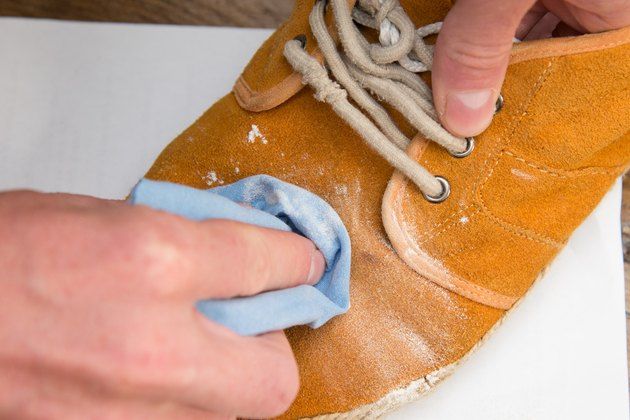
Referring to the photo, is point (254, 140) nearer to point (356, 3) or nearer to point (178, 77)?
point (356, 3)

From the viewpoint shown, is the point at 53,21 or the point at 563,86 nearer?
the point at 563,86

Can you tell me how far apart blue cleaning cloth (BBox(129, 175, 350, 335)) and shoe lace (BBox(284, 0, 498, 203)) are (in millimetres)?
79

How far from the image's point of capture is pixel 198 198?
44 centimetres

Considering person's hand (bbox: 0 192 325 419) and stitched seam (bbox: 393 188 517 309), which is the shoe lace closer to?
stitched seam (bbox: 393 188 517 309)

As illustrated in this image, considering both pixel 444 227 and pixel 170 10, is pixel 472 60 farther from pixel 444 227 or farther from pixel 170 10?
pixel 170 10

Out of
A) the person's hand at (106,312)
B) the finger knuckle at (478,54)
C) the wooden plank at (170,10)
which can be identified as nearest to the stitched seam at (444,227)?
the finger knuckle at (478,54)

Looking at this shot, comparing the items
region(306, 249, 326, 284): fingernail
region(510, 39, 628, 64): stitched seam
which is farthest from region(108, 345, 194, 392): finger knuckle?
region(510, 39, 628, 64): stitched seam

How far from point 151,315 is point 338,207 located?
0.28 meters

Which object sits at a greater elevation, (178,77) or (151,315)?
(151,315)

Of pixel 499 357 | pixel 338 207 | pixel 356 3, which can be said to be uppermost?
pixel 356 3

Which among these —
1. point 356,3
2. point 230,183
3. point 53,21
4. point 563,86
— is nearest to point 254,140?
point 230,183

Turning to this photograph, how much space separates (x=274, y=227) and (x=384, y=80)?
173mm

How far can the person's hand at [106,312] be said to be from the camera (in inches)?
13.7

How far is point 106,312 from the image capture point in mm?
353
